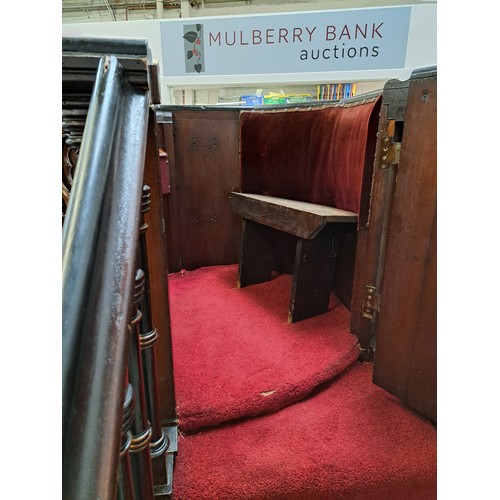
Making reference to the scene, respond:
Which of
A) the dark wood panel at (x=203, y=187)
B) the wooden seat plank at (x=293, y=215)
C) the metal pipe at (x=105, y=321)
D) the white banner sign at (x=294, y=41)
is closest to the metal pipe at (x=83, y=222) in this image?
the metal pipe at (x=105, y=321)

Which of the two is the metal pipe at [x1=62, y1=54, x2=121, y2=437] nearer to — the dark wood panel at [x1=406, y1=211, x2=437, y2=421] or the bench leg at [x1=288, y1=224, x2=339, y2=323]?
the dark wood panel at [x1=406, y1=211, x2=437, y2=421]

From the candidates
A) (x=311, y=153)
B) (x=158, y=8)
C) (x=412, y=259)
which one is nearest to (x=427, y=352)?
(x=412, y=259)

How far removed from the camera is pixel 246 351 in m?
1.62

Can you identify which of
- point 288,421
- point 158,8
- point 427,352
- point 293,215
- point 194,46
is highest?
point 158,8

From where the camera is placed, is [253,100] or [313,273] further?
[253,100]

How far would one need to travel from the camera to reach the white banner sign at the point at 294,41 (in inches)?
106

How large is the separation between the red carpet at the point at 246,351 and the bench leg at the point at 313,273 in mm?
62

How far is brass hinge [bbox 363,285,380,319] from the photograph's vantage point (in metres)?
1.52

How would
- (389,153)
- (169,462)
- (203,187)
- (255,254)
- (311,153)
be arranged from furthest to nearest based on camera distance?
(203,187) < (255,254) < (311,153) < (389,153) < (169,462)

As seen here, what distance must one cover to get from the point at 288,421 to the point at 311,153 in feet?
4.63

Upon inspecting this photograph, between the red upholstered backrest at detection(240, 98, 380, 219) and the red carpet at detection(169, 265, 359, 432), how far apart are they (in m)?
0.60

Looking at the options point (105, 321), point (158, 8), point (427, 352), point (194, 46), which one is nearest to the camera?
point (105, 321)

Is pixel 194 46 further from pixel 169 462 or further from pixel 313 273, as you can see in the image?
pixel 169 462

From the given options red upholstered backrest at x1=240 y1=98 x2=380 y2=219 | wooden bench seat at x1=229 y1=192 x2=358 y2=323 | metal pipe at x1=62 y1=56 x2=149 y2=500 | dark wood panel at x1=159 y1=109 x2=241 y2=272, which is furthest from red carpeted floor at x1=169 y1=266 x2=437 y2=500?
dark wood panel at x1=159 y1=109 x2=241 y2=272
